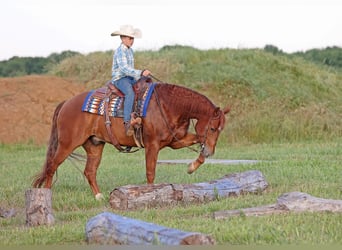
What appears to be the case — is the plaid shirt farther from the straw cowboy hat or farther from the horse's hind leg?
the horse's hind leg

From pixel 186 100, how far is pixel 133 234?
4976 mm

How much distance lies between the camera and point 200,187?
11.8m

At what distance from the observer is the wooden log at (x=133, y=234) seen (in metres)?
7.22

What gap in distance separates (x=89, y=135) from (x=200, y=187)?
2239 millimetres

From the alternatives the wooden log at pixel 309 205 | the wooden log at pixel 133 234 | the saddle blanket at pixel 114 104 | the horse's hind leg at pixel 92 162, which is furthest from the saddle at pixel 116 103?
the wooden log at pixel 133 234

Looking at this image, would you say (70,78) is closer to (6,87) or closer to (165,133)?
(6,87)

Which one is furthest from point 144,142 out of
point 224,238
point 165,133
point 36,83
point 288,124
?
point 36,83

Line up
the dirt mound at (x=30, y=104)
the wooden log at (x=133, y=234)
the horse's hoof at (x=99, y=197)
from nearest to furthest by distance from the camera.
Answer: the wooden log at (x=133, y=234), the horse's hoof at (x=99, y=197), the dirt mound at (x=30, y=104)

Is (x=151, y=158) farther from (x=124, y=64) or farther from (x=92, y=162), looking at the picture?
(x=124, y=64)

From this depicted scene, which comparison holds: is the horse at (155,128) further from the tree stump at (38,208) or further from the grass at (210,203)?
the tree stump at (38,208)

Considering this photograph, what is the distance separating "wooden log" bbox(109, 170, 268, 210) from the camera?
36.6 feet

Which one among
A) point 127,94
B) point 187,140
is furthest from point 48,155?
point 187,140

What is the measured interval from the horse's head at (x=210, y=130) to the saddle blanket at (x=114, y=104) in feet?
3.24

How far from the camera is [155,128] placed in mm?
12461
